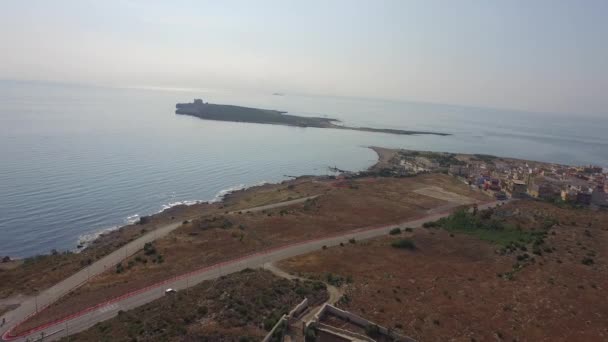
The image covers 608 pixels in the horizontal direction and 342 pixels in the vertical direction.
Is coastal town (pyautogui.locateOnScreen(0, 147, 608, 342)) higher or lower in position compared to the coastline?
higher

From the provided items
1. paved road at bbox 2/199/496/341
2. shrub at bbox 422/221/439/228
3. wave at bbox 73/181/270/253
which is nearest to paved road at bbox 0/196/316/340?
paved road at bbox 2/199/496/341

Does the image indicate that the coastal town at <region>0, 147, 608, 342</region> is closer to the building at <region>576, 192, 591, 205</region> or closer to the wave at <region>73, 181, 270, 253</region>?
the wave at <region>73, 181, 270, 253</region>

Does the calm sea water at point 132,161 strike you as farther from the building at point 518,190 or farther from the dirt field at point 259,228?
the building at point 518,190

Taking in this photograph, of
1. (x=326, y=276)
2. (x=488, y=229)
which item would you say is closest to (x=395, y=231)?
(x=488, y=229)

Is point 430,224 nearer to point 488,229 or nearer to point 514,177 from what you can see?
point 488,229

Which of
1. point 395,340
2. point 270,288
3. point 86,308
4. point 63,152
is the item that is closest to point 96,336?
point 86,308
